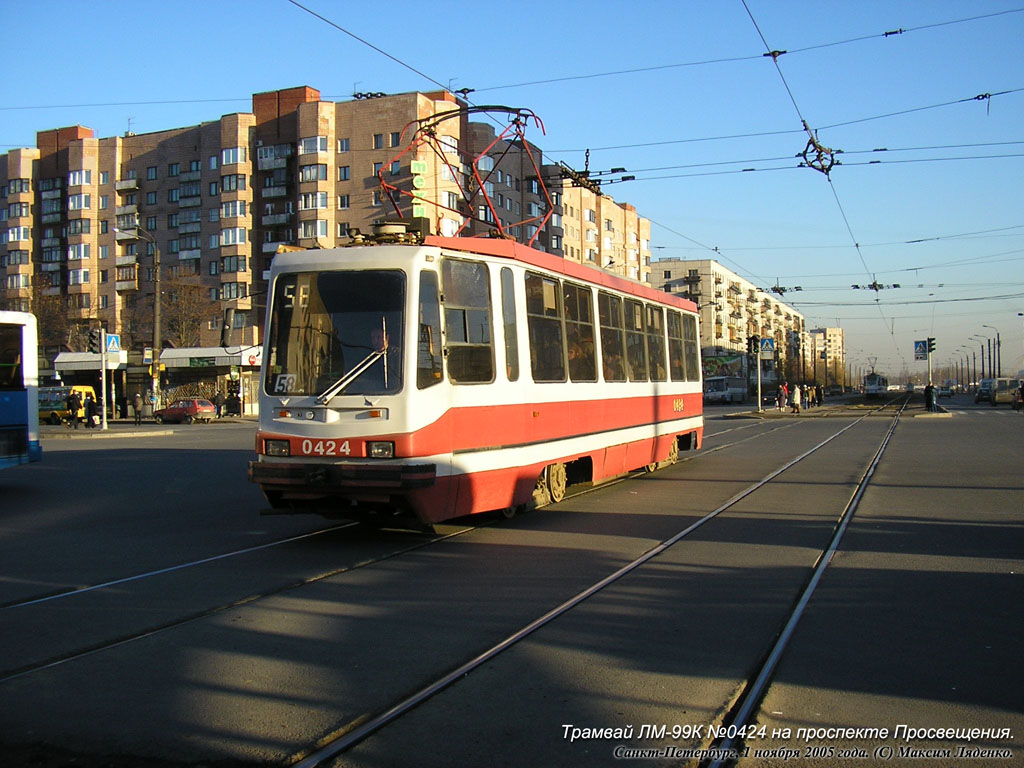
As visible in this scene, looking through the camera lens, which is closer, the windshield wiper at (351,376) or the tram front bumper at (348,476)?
the tram front bumper at (348,476)

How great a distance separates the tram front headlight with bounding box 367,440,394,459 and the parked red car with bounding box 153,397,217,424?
4380cm

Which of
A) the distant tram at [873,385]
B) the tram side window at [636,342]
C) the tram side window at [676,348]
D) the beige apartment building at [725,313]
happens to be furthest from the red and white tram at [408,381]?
the beige apartment building at [725,313]

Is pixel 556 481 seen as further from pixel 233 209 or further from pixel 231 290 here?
pixel 233 209

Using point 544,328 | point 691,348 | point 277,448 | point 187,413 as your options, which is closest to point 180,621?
point 277,448

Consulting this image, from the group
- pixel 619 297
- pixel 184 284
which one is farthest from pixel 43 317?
pixel 619 297

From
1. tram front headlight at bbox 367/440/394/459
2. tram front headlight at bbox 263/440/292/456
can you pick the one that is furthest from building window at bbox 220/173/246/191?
tram front headlight at bbox 367/440/394/459

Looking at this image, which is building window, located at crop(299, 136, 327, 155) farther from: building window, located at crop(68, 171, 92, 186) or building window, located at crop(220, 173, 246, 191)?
building window, located at crop(68, 171, 92, 186)

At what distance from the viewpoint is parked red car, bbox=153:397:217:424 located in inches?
1960

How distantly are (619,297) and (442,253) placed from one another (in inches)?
213

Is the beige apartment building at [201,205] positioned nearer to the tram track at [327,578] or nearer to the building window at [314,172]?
the building window at [314,172]

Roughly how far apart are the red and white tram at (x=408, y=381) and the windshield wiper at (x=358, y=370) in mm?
13

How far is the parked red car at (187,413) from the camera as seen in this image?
4978 centimetres

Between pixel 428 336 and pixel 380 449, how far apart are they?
1181 millimetres

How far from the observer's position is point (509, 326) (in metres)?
10.2
